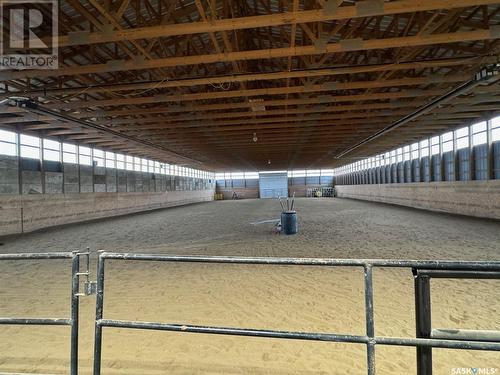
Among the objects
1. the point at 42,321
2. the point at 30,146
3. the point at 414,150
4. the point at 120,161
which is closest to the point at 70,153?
the point at 30,146

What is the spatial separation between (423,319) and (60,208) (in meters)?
18.6

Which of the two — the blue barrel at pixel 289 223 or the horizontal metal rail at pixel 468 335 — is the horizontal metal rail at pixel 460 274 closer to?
the horizontal metal rail at pixel 468 335

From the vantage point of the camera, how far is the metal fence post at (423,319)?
65.4 inches

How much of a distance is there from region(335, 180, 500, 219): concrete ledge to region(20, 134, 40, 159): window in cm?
2320

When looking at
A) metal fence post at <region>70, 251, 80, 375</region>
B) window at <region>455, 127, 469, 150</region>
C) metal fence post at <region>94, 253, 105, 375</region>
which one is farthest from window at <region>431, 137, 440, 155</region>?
metal fence post at <region>70, 251, 80, 375</region>

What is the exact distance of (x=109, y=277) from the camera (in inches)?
237

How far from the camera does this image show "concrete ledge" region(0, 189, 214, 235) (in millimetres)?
12984

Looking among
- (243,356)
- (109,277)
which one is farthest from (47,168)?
(243,356)

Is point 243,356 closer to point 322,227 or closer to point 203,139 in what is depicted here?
point 322,227

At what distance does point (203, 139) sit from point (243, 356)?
15.9 meters

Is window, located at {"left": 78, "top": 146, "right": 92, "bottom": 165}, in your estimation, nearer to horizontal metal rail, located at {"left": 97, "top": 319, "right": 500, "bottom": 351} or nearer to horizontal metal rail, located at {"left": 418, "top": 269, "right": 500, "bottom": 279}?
horizontal metal rail, located at {"left": 97, "top": 319, "right": 500, "bottom": 351}

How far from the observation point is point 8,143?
12.9m

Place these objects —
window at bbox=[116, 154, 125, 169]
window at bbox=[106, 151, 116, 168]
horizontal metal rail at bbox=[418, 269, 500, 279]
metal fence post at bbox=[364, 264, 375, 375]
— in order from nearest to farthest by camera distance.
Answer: horizontal metal rail at bbox=[418, 269, 500, 279] → metal fence post at bbox=[364, 264, 375, 375] → window at bbox=[106, 151, 116, 168] → window at bbox=[116, 154, 125, 169]

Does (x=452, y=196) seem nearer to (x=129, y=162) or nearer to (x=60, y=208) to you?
(x=60, y=208)
